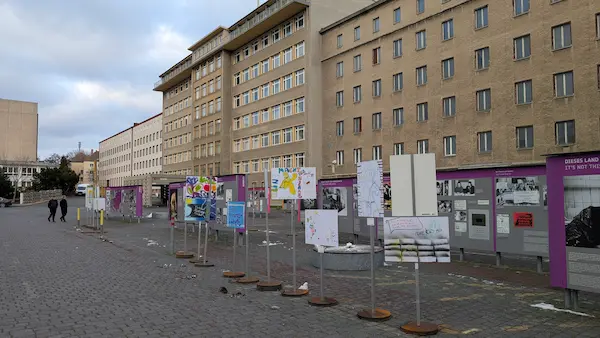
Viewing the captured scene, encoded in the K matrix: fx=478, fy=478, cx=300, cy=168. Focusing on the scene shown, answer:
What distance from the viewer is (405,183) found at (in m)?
7.07

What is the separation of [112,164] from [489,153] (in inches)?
4627

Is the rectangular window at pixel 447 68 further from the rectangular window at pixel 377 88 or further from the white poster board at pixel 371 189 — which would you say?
the white poster board at pixel 371 189

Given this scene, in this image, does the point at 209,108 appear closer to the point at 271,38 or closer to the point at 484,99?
the point at 271,38

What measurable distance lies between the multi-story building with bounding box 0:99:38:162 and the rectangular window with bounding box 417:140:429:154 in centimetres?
11187

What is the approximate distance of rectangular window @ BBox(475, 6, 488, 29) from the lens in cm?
3831

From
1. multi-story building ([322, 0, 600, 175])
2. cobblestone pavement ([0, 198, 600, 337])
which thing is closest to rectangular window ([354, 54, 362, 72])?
multi-story building ([322, 0, 600, 175])

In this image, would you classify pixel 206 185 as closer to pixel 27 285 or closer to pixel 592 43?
pixel 27 285

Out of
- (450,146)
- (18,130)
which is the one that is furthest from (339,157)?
(18,130)

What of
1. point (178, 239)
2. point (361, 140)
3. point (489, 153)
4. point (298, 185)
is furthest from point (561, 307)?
point (361, 140)

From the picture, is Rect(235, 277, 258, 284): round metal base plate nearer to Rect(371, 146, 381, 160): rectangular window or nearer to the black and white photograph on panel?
the black and white photograph on panel

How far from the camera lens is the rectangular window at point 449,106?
40875mm

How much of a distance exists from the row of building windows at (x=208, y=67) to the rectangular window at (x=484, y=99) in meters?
45.9

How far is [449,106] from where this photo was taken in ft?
135

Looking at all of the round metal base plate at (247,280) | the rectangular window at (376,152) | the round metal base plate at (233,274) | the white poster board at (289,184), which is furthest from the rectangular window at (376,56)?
the round metal base plate at (247,280)
